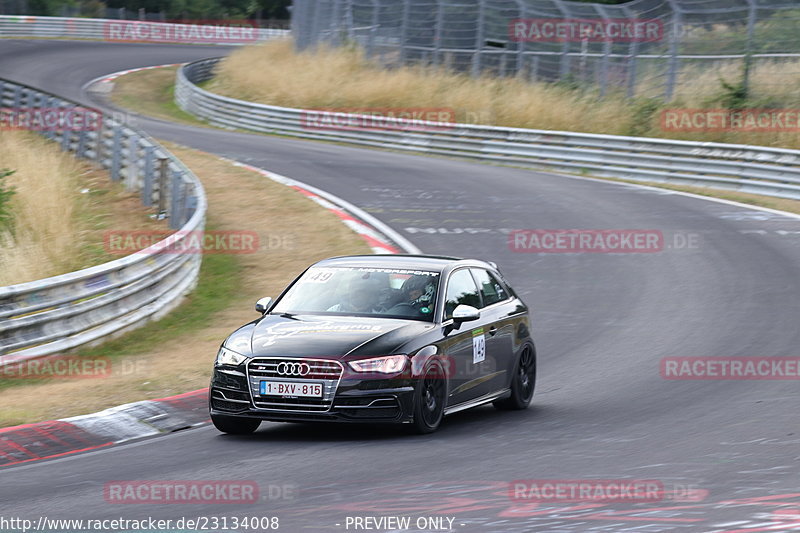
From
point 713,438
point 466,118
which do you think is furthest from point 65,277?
point 466,118

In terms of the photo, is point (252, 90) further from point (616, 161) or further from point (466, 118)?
point (616, 161)

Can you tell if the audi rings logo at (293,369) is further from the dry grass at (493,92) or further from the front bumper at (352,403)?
the dry grass at (493,92)

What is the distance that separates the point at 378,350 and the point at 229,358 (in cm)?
117

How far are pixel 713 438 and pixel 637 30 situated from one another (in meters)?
25.9

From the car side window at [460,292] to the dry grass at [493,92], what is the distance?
21.3 meters

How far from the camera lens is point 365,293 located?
10.2 m

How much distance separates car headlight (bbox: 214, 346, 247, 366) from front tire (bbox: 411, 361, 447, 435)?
1367mm

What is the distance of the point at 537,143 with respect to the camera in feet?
104

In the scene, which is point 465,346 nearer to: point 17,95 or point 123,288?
point 123,288

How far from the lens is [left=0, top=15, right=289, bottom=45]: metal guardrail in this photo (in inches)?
2562

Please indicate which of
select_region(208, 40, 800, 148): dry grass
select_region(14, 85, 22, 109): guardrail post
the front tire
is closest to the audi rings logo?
the front tire

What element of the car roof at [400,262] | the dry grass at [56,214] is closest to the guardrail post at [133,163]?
the dry grass at [56,214]

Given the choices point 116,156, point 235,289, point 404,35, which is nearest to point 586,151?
point 116,156

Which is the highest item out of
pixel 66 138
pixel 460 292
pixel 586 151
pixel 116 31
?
pixel 460 292
